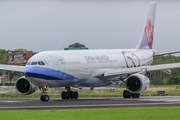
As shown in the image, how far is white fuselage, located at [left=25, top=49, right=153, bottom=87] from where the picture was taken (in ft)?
122

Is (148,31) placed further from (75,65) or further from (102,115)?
(102,115)

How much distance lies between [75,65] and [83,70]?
4.50 ft

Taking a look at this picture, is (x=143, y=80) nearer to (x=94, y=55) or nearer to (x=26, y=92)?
(x=94, y=55)

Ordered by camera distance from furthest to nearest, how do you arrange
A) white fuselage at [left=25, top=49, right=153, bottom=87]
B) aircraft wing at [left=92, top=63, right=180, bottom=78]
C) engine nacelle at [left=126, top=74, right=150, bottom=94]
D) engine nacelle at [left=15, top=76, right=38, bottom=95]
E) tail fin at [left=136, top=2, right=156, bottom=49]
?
1. tail fin at [left=136, top=2, right=156, bottom=49]
2. aircraft wing at [left=92, top=63, right=180, bottom=78]
3. engine nacelle at [left=15, top=76, right=38, bottom=95]
4. engine nacelle at [left=126, top=74, right=150, bottom=94]
5. white fuselage at [left=25, top=49, right=153, bottom=87]

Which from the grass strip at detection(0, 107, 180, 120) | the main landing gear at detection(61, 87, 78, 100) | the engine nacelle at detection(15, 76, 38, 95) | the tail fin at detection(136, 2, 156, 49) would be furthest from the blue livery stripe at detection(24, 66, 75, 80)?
the tail fin at detection(136, 2, 156, 49)

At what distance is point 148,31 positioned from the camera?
5572cm

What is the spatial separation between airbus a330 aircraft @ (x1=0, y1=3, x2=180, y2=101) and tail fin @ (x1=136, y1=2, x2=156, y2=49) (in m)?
2.96

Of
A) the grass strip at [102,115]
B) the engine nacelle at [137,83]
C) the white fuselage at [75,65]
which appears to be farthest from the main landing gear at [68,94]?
the grass strip at [102,115]

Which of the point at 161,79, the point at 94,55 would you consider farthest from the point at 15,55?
the point at 94,55

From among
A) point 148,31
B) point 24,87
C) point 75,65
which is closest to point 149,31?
point 148,31

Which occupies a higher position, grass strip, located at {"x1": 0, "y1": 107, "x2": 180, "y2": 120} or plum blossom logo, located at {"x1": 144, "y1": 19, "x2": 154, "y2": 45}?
plum blossom logo, located at {"x1": 144, "y1": 19, "x2": 154, "y2": 45}

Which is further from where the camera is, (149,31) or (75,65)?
(149,31)

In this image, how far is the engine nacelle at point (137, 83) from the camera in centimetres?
4016

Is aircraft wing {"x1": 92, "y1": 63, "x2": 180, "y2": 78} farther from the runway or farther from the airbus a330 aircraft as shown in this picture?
the runway
